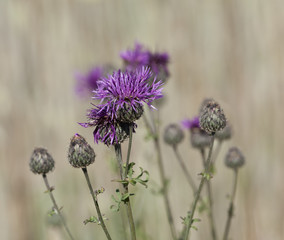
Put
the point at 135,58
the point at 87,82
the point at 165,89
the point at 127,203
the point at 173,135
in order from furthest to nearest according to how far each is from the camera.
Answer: the point at 165,89 < the point at 87,82 < the point at 135,58 < the point at 173,135 < the point at 127,203

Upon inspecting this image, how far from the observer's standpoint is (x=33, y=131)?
459 centimetres

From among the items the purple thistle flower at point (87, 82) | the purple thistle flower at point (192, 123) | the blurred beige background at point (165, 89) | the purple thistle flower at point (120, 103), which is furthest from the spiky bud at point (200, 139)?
the blurred beige background at point (165, 89)

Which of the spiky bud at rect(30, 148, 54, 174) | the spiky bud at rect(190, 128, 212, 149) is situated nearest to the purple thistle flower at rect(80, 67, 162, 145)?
the spiky bud at rect(30, 148, 54, 174)

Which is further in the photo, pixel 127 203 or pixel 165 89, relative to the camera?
pixel 165 89

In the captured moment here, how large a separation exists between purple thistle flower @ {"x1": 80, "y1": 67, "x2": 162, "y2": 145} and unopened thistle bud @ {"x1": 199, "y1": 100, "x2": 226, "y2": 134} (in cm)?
25

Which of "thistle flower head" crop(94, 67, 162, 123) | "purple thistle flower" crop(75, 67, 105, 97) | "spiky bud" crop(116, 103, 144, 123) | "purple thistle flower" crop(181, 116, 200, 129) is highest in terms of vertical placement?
"purple thistle flower" crop(75, 67, 105, 97)

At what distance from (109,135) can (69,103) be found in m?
2.87

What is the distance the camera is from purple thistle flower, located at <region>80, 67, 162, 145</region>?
1709mm

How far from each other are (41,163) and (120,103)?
2.03 ft

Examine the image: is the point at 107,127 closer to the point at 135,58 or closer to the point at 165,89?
the point at 135,58

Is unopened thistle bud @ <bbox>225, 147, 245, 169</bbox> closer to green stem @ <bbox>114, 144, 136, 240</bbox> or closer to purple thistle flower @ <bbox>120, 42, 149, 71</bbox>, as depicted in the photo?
purple thistle flower @ <bbox>120, 42, 149, 71</bbox>

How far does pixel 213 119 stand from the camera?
1829mm

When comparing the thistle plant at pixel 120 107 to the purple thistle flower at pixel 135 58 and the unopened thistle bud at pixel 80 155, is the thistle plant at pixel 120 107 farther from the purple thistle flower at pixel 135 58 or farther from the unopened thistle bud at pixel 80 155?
the purple thistle flower at pixel 135 58

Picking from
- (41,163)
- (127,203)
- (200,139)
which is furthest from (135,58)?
(127,203)
